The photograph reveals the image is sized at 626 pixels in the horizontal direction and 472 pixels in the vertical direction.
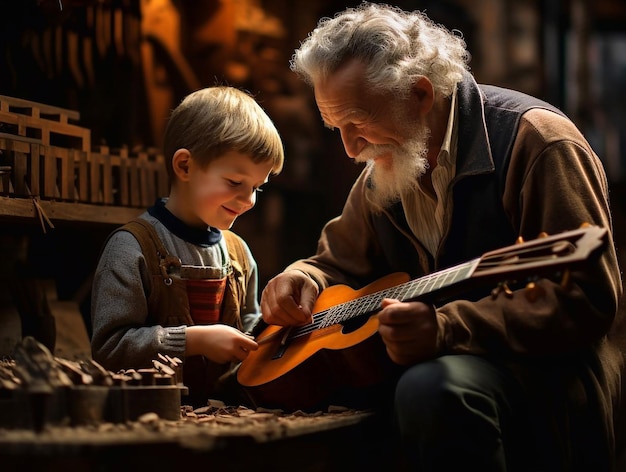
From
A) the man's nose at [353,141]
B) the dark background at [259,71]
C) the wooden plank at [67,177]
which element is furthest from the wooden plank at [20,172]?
the man's nose at [353,141]

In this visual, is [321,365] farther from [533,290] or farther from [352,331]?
[533,290]

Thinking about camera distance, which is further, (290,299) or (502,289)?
(290,299)

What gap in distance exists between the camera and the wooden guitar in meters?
2.09

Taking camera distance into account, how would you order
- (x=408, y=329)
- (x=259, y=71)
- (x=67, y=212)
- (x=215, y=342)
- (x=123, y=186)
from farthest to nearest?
(x=259, y=71) → (x=123, y=186) → (x=67, y=212) → (x=215, y=342) → (x=408, y=329)

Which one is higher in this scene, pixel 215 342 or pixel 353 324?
pixel 353 324

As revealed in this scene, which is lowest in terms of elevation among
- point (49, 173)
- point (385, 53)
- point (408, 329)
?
point (408, 329)

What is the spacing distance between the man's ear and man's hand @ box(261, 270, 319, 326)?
74cm

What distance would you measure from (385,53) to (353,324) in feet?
2.96

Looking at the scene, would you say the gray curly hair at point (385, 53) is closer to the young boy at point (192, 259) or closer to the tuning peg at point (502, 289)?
the young boy at point (192, 259)

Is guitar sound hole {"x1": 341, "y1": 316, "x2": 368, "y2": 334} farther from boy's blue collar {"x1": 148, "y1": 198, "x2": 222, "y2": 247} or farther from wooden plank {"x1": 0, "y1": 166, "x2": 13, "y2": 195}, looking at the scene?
wooden plank {"x1": 0, "y1": 166, "x2": 13, "y2": 195}

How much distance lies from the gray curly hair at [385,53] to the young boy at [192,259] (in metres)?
0.38

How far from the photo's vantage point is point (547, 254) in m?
2.10

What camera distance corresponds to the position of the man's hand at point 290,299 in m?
2.95

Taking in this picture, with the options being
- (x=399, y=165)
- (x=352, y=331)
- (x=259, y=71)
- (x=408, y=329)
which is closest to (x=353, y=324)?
(x=352, y=331)
